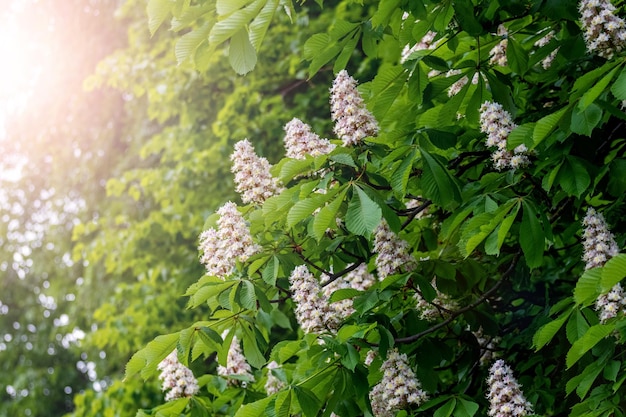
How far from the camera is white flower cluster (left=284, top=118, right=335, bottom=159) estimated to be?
3.31 m

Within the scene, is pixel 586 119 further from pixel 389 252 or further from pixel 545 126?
pixel 389 252

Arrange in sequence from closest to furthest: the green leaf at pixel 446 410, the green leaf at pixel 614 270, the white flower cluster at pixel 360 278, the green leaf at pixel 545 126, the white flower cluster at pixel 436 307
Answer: the green leaf at pixel 614 270, the green leaf at pixel 545 126, the green leaf at pixel 446 410, the white flower cluster at pixel 436 307, the white flower cluster at pixel 360 278

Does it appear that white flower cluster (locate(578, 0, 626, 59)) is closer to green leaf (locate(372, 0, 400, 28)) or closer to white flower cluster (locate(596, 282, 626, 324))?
green leaf (locate(372, 0, 400, 28))

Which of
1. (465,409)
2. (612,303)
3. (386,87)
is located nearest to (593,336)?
(612,303)

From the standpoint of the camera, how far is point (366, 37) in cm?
363

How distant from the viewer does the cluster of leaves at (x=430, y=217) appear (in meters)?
2.87

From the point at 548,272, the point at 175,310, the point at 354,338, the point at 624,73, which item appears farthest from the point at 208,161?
the point at 624,73

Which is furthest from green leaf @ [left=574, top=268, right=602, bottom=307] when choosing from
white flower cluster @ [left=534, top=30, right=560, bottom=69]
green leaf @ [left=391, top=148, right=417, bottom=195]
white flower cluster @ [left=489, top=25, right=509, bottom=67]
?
white flower cluster @ [left=534, top=30, right=560, bottom=69]

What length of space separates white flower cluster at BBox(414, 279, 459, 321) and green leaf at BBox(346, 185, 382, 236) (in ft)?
2.79

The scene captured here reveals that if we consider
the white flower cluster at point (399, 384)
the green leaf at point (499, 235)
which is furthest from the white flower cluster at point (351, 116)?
the white flower cluster at point (399, 384)

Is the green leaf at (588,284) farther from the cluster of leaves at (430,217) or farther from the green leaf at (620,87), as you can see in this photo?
the green leaf at (620,87)

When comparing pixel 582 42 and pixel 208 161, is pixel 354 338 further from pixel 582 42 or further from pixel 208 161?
pixel 208 161

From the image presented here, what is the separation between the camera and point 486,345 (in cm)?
413

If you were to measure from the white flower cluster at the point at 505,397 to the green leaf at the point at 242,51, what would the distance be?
1.51 m
